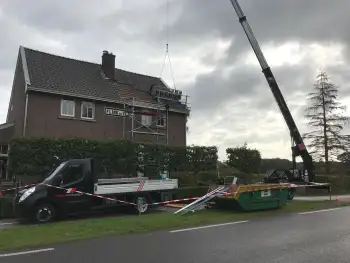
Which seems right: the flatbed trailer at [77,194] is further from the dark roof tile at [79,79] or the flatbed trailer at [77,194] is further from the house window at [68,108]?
the dark roof tile at [79,79]

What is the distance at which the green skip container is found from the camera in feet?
46.9

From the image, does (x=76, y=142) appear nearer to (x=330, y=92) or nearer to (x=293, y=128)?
(x=293, y=128)

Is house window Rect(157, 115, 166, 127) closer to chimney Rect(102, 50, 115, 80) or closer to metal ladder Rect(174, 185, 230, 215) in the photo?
chimney Rect(102, 50, 115, 80)

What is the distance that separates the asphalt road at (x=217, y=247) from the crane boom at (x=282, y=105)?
46.4ft

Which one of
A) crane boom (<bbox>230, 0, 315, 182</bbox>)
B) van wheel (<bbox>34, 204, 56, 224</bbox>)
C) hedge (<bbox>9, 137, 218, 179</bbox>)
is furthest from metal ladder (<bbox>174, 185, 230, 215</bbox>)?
crane boom (<bbox>230, 0, 315, 182</bbox>)

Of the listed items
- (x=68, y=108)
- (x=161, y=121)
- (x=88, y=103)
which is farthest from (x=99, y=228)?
(x=161, y=121)

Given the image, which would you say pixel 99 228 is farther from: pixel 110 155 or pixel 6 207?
pixel 110 155

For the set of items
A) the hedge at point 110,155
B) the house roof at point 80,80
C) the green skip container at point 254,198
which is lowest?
the green skip container at point 254,198

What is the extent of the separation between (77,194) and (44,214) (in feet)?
4.37

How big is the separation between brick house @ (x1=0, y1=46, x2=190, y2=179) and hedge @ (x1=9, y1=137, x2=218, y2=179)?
203 inches

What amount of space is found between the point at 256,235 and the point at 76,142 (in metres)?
12.4

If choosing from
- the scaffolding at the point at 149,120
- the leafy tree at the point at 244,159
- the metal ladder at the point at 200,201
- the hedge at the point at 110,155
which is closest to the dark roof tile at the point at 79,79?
the scaffolding at the point at 149,120

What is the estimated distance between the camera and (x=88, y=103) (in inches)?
1059

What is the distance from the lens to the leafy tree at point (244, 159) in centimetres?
3466
